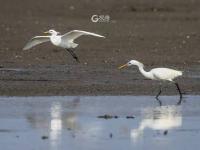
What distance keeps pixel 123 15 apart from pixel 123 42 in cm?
693

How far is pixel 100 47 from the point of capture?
25312 millimetres

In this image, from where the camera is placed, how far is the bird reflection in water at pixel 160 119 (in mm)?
13659

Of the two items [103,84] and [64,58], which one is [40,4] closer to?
[64,58]

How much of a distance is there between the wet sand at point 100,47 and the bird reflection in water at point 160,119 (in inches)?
85.0

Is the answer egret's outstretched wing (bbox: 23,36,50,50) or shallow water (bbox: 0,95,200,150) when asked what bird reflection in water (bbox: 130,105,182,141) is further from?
egret's outstretched wing (bbox: 23,36,50,50)

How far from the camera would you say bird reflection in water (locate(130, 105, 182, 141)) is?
13.7 m

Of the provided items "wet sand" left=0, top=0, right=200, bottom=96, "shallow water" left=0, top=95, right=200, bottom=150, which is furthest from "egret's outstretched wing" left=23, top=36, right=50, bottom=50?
"shallow water" left=0, top=95, right=200, bottom=150

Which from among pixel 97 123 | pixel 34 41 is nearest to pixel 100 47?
pixel 34 41

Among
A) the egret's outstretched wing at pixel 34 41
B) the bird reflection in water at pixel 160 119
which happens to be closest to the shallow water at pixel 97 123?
the bird reflection in water at pixel 160 119

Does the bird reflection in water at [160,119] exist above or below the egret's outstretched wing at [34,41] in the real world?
below

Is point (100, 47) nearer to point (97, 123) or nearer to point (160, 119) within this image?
point (160, 119)

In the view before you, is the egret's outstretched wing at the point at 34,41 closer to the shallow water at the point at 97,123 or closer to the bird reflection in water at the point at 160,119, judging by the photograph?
the shallow water at the point at 97,123

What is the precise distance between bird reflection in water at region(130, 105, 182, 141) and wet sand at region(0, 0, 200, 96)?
85.0 inches

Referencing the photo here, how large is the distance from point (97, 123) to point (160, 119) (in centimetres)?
103
